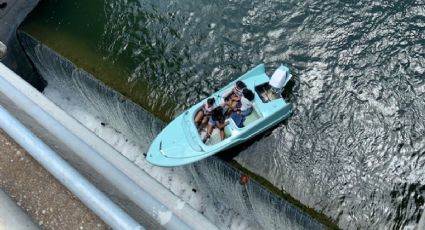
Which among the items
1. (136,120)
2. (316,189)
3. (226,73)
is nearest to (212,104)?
(226,73)

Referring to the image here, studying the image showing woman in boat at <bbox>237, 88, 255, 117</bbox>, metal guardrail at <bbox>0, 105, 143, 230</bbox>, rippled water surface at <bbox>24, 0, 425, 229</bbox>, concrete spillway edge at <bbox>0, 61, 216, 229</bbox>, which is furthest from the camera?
woman in boat at <bbox>237, 88, 255, 117</bbox>

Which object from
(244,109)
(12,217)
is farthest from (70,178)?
(244,109)

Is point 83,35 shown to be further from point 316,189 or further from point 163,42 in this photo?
point 316,189

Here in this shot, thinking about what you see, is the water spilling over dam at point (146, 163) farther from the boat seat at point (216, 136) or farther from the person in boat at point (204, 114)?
the person in boat at point (204, 114)

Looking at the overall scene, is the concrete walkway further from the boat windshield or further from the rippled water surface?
the rippled water surface

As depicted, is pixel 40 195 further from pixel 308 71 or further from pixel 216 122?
pixel 308 71

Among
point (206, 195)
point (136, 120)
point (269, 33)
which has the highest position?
point (269, 33)

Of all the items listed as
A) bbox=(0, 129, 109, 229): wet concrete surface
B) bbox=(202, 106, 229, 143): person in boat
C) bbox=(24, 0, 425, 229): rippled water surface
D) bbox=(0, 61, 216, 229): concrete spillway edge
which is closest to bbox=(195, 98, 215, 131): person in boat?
bbox=(202, 106, 229, 143): person in boat

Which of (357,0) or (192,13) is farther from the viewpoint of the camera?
(192,13)
